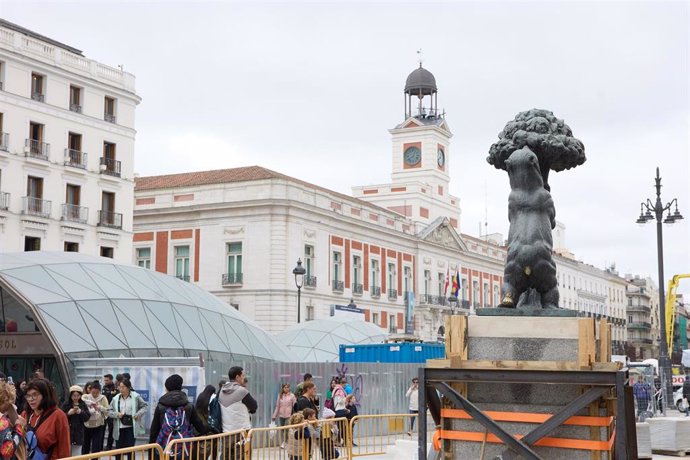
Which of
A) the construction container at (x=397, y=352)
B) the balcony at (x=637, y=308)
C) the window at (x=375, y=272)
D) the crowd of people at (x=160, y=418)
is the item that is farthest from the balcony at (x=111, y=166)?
the balcony at (x=637, y=308)

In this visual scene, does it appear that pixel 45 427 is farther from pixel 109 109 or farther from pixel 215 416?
pixel 109 109

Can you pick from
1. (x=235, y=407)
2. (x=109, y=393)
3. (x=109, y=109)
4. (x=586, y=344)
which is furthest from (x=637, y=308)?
(x=586, y=344)

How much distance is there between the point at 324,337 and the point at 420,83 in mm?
41160

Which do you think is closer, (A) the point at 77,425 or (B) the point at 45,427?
(B) the point at 45,427

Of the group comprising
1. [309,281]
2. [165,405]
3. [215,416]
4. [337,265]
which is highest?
[337,265]

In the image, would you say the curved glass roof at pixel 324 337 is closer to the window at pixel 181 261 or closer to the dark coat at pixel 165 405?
the window at pixel 181 261

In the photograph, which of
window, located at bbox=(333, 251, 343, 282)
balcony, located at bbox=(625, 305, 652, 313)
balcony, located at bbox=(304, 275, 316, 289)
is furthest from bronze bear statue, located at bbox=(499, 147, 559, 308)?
balcony, located at bbox=(625, 305, 652, 313)

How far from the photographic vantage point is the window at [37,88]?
128 feet

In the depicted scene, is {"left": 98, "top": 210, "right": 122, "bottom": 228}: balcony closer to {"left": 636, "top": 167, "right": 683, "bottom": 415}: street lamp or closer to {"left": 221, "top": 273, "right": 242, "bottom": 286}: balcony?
{"left": 221, "top": 273, "right": 242, "bottom": 286}: balcony

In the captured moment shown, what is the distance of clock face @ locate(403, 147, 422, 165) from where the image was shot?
66.6 metres

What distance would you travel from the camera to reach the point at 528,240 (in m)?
7.51

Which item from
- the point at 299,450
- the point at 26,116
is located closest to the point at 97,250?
the point at 26,116

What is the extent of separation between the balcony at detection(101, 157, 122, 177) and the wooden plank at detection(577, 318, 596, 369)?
3764cm

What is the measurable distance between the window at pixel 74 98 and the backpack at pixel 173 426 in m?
34.1
